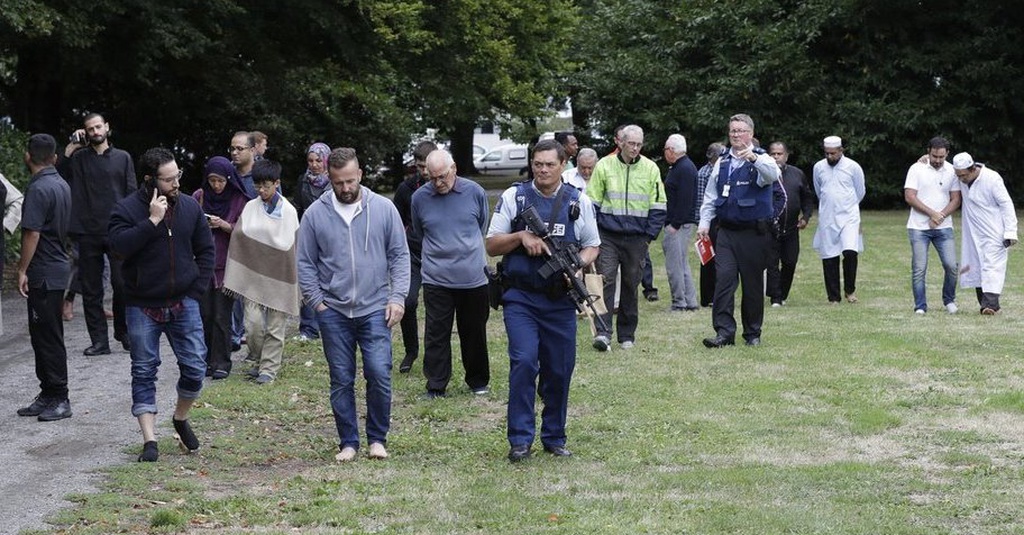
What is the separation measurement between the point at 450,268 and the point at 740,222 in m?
3.21

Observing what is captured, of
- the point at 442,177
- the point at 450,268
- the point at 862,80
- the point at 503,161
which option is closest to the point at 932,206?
the point at 450,268

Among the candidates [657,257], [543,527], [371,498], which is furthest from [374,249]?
[657,257]

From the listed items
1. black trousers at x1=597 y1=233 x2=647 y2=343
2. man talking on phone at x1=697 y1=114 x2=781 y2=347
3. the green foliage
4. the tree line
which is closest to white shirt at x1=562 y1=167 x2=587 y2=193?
black trousers at x1=597 y1=233 x2=647 y2=343

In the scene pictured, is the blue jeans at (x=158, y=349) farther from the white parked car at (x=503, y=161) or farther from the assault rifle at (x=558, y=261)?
the white parked car at (x=503, y=161)

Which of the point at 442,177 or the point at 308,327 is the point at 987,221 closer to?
the point at 308,327

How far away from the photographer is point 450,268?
10.9m

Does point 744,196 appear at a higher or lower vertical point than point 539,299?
higher

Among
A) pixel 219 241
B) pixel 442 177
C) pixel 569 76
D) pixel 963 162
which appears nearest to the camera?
pixel 442 177

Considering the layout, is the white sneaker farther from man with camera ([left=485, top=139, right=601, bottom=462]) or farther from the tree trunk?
the tree trunk

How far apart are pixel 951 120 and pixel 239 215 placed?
23.6m

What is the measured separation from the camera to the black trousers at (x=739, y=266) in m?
13.0

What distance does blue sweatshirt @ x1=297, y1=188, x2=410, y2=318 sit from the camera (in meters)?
8.74

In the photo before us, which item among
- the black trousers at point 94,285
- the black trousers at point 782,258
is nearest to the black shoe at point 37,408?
the black trousers at point 94,285

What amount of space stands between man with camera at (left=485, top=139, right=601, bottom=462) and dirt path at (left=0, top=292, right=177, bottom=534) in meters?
2.36
